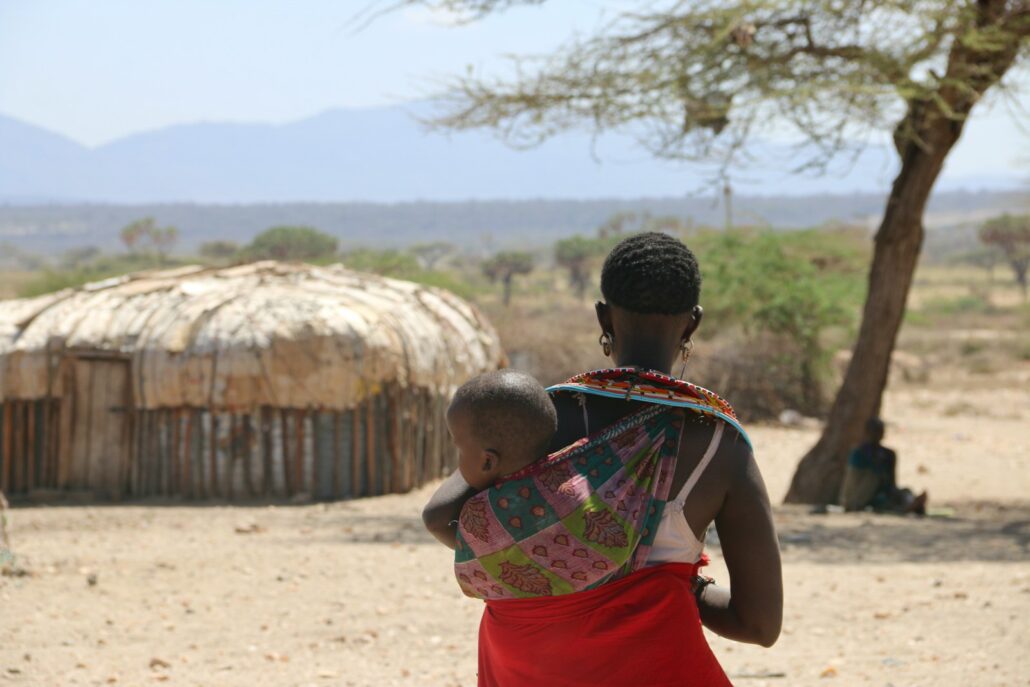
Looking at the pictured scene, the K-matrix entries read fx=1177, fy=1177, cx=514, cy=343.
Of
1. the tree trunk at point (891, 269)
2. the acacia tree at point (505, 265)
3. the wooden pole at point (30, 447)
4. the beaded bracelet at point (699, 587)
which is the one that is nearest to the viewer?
the beaded bracelet at point (699, 587)

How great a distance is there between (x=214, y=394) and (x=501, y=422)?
7648 millimetres

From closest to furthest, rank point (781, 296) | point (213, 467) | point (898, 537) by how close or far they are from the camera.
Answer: point (898, 537) < point (213, 467) < point (781, 296)

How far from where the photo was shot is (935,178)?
8.83 m

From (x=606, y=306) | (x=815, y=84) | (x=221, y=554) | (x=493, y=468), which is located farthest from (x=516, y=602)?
(x=815, y=84)

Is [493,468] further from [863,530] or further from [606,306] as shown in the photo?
[863,530]

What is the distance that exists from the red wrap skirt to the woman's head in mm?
394

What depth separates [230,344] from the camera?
364 inches

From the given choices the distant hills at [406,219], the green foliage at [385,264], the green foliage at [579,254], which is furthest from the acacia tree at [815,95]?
the distant hills at [406,219]

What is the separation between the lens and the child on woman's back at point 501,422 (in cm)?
198

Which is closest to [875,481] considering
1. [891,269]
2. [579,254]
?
[891,269]

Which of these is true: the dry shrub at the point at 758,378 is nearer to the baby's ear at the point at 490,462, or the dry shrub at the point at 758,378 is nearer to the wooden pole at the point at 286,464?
the wooden pole at the point at 286,464

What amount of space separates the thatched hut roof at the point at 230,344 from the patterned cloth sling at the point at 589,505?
7320 millimetres

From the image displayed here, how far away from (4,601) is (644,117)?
221 inches

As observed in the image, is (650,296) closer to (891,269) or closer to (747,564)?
(747,564)
